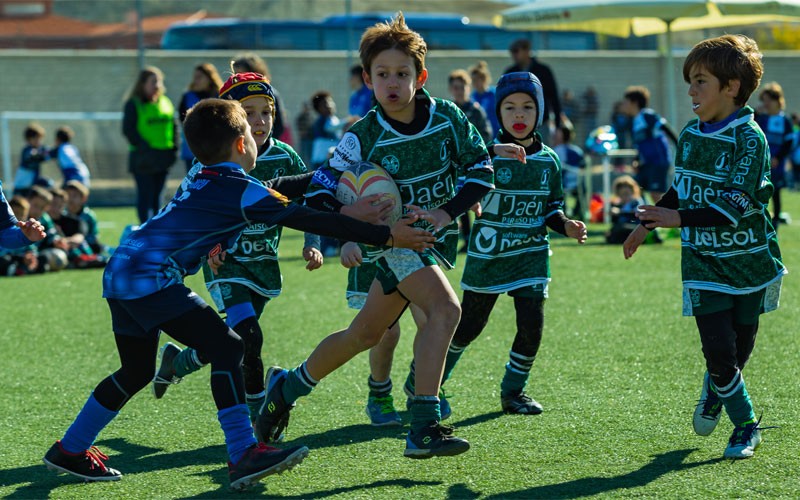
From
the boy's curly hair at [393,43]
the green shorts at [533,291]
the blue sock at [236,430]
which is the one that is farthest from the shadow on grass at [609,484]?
the boy's curly hair at [393,43]

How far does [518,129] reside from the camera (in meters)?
5.53

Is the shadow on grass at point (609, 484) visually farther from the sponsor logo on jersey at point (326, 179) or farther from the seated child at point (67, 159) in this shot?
the seated child at point (67, 159)

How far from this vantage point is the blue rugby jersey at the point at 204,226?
407 centimetres

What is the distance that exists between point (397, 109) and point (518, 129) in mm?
1090

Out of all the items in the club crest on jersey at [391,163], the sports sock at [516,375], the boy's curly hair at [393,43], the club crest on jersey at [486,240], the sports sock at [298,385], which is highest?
the boy's curly hair at [393,43]

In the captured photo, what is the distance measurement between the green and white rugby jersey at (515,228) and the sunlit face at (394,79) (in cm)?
109

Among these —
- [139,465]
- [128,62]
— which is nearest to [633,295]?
[139,465]

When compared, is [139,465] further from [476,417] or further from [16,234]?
[476,417]

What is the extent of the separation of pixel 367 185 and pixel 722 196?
141 cm

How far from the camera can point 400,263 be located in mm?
4473

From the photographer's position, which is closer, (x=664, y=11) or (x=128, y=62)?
(x=664, y=11)

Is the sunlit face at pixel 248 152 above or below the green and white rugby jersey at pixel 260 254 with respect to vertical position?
above

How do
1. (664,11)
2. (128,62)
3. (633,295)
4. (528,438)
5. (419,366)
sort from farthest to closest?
(128,62)
(664,11)
(633,295)
(528,438)
(419,366)

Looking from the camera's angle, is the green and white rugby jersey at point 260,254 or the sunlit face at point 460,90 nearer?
the green and white rugby jersey at point 260,254
